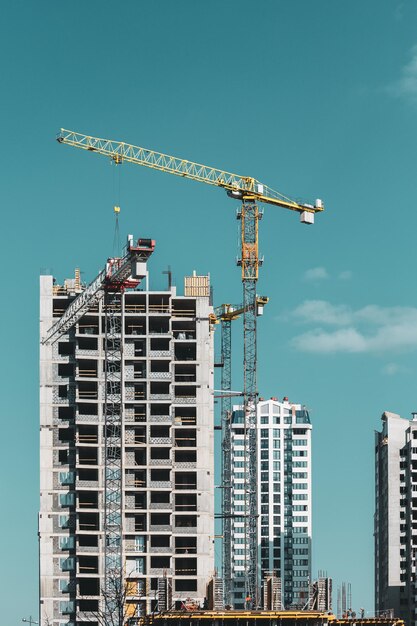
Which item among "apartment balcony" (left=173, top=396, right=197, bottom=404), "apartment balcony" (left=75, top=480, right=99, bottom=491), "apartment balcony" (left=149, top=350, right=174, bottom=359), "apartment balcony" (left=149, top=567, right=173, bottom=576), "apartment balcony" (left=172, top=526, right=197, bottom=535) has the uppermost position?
"apartment balcony" (left=149, top=350, right=174, bottom=359)

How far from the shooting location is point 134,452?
186 m

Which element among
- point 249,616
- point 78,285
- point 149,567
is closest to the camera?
point 249,616

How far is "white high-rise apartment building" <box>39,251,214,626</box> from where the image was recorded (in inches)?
7121

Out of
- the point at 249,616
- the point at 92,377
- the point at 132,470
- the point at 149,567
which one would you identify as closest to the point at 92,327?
the point at 92,377

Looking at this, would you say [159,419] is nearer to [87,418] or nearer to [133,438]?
[133,438]

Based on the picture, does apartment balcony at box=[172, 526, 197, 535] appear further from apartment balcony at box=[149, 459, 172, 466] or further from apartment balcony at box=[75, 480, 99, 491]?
apartment balcony at box=[75, 480, 99, 491]

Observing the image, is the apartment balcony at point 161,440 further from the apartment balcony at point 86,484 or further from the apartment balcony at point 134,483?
the apartment balcony at point 86,484

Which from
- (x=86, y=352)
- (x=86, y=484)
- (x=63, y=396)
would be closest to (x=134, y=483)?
(x=86, y=484)

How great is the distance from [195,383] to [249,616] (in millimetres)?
35386

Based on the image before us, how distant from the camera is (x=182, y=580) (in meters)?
182

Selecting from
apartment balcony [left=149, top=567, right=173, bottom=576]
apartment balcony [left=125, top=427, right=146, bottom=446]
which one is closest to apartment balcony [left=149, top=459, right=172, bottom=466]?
apartment balcony [left=125, top=427, right=146, bottom=446]

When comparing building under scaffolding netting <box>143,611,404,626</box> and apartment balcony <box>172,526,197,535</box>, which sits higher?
apartment balcony <box>172,526,197,535</box>

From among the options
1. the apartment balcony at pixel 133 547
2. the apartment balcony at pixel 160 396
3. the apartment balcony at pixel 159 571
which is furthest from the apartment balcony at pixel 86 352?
the apartment balcony at pixel 159 571

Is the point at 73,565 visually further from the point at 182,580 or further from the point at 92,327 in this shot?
the point at 92,327
